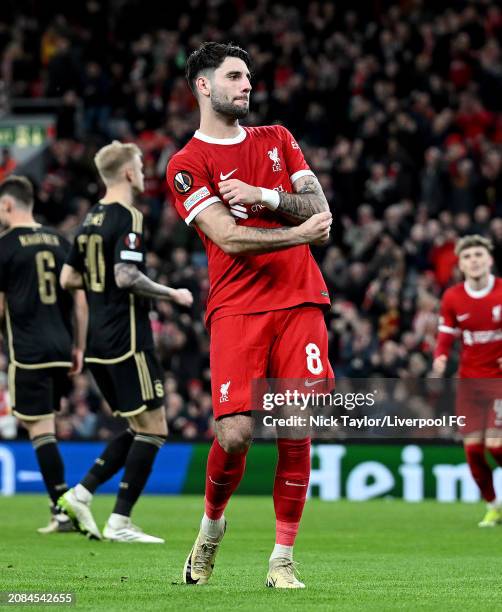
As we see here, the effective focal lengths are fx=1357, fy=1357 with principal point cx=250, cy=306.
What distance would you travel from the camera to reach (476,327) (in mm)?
11180

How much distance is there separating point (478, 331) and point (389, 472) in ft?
11.2

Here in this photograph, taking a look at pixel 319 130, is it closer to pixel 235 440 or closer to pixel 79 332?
pixel 79 332

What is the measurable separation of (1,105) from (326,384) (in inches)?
703

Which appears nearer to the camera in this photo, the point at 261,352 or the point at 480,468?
the point at 261,352

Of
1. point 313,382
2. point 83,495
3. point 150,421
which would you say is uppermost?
point 313,382

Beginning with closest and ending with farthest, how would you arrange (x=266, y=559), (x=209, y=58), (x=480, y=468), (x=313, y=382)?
(x=313, y=382), (x=209, y=58), (x=266, y=559), (x=480, y=468)

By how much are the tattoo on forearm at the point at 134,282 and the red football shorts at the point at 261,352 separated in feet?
8.32

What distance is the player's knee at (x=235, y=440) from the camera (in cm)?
601

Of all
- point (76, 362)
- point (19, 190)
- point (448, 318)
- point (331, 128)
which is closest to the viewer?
point (19, 190)

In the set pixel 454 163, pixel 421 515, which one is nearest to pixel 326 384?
pixel 421 515

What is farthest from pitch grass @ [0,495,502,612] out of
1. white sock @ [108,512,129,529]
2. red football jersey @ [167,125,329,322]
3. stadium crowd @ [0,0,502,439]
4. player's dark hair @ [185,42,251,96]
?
stadium crowd @ [0,0,502,439]

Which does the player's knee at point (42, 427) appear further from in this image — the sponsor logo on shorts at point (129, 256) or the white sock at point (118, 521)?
the sponsor logo on shorts at point (129, 256)

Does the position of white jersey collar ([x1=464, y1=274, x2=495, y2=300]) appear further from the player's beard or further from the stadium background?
the player's beard

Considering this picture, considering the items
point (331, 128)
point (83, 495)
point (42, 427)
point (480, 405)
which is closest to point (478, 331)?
point (480, 405)
